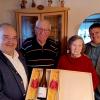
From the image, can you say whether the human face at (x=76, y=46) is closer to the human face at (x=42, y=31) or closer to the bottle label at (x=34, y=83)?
the human face at (x=42, y=31)

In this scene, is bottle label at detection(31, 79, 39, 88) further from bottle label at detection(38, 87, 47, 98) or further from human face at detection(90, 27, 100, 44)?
human face at detection(90, 27, 100, 44)

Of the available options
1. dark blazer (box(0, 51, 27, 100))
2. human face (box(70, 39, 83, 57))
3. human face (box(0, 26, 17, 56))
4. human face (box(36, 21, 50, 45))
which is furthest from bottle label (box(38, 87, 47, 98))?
human face (box(36, 21, 50, 45))

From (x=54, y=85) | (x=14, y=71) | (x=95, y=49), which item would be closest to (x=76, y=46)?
(x=95, y=49)

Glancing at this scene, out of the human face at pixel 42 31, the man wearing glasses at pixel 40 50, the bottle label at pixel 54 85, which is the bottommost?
the bottle label at pixel 54 85

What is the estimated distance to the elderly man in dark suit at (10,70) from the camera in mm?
1639

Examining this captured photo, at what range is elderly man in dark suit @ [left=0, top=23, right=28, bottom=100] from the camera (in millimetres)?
1639

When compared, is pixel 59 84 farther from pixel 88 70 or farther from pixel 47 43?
pixel 47 43

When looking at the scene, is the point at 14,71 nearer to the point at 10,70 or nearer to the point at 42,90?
the point at 10,70

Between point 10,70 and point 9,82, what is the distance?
84 millimetres

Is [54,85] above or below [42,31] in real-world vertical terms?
below

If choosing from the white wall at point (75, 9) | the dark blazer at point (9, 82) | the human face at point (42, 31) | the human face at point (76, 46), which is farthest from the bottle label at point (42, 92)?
the white wall at point (75, 9)

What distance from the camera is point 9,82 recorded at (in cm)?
165

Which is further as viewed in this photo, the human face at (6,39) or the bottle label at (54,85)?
the human face at (6,39)

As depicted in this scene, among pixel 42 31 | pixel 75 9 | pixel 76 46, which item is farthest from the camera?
pixel 75 9
